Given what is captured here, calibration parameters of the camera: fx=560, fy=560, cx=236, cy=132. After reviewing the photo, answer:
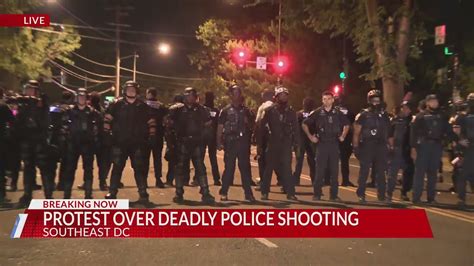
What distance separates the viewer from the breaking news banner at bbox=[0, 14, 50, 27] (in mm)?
23056

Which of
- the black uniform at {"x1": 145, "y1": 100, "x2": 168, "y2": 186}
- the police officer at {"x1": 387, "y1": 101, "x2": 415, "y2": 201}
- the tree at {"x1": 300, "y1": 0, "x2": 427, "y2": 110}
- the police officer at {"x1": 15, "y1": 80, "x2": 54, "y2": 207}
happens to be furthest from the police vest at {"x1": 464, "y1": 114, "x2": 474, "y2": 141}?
the tree at {"x1": 300, "y1": 0, "x2": 427, "y2": 110}

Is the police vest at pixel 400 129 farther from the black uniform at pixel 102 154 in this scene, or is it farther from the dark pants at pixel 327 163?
the black uniform at pixel 102 154

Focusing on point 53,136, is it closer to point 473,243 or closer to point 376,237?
point 376,237

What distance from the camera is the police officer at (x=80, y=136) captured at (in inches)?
346

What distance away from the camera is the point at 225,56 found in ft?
128

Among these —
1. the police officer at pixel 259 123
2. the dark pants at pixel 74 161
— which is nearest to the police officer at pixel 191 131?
the police officer at pixel 259 123

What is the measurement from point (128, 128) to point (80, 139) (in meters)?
0.91

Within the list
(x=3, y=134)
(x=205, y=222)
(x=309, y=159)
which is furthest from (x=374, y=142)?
(x=3, y=134)

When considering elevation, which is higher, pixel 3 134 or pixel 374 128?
pixel 374 128

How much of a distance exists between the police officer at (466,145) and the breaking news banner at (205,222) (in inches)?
43.1

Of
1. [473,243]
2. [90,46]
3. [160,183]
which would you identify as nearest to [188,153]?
[160,183]

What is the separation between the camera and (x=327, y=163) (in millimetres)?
9336

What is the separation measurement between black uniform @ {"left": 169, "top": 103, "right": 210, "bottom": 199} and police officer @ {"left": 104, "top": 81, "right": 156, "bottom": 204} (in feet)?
1.78

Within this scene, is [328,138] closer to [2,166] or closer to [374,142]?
[374,142]
